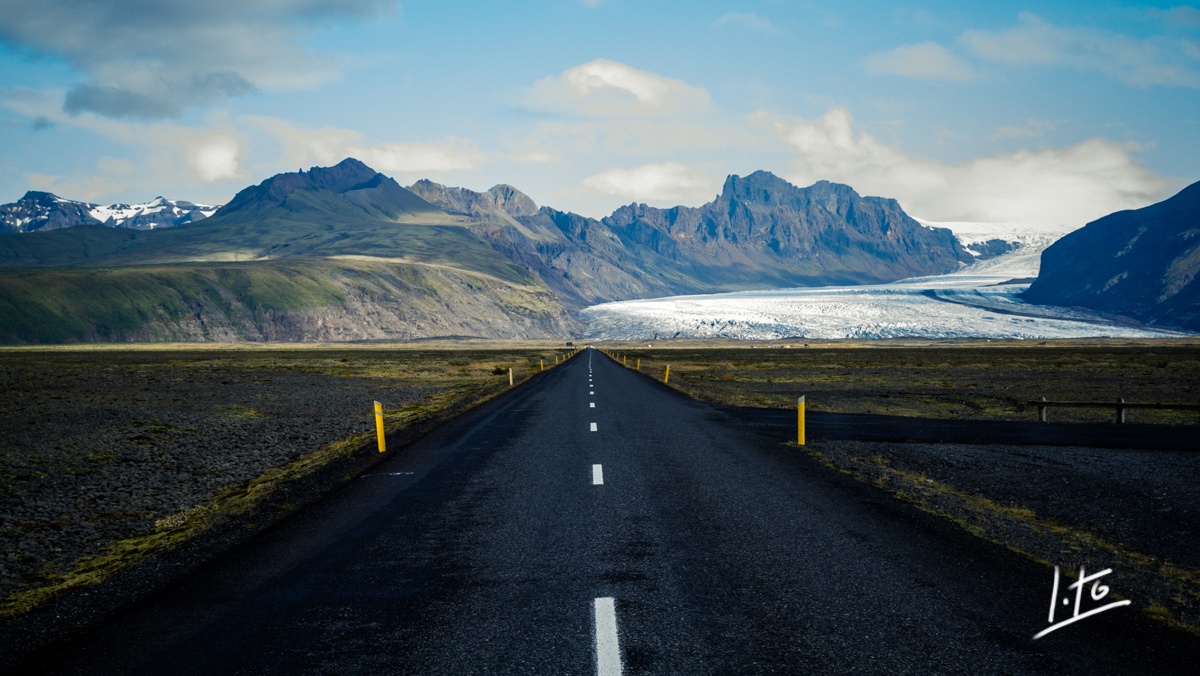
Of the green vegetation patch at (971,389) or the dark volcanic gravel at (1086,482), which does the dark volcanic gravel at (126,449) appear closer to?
the dark volcanic gravel at (1086,482)

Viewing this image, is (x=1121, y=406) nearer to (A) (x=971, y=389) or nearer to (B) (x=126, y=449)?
(A) (x=971, y=389)

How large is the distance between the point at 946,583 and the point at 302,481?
34.7 ft

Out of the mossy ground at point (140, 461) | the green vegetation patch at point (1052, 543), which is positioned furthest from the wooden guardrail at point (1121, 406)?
the mossy ground at point (140, 461)

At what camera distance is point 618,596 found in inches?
262

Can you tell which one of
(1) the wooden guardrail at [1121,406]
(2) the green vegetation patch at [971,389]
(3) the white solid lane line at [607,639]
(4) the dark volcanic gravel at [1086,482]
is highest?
(3) the white solid lane line at [607,639]

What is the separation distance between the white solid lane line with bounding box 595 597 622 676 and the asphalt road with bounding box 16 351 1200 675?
25mm

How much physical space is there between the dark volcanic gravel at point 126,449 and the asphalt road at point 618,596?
3294 mm

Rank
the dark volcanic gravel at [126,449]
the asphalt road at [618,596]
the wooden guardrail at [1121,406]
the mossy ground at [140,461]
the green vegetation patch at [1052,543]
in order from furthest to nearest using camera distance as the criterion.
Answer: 1. the wooden guardrail at [1121,406]
2. the dark volcanic gravel at [126,449]
3. the mossy ground at [140,461]
4. the green vegetation patch at [1052,543]
5. the asphalt road at [618,596]

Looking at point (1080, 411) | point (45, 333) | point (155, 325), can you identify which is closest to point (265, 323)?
point (155, 325)

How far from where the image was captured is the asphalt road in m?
5.39

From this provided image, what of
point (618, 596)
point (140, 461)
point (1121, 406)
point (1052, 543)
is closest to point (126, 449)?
point (140, 461)

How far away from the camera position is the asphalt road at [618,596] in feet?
17.7

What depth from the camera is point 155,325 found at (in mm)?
176875

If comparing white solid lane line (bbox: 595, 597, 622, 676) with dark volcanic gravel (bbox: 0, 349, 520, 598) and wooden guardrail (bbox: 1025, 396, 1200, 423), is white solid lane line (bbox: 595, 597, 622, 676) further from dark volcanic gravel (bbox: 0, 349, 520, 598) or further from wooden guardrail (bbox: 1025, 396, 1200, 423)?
wooden guardrail (bbox: 1025, 396, 1200, 423)
